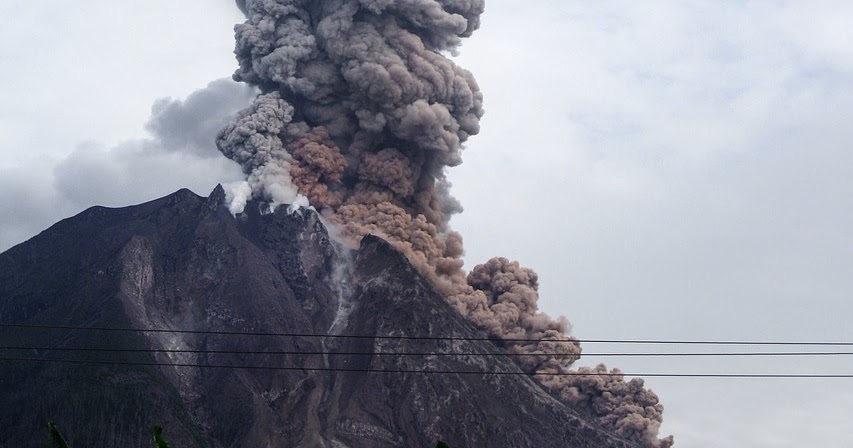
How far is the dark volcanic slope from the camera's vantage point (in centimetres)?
7312

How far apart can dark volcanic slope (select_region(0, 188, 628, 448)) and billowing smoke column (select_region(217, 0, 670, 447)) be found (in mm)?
2320

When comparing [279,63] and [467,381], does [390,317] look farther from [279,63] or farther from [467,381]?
[279,63]

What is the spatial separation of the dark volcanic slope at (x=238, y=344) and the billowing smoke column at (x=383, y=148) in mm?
2320

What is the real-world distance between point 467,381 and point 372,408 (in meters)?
7.23

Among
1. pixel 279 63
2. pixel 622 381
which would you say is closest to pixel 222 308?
pixel 279 63

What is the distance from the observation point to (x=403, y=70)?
8238cm

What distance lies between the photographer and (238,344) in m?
80.2

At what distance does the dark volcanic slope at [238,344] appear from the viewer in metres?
73.1

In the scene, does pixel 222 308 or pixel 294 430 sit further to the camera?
pixel 222 308

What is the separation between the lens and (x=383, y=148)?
8500 centimetres

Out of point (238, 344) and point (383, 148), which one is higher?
point (383, 148)

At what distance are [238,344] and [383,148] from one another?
56.9 feet

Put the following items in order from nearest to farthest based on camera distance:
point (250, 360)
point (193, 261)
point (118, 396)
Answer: point (118, 396) < point (250, 360) < point (193, 261)

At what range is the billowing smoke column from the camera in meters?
82.5
